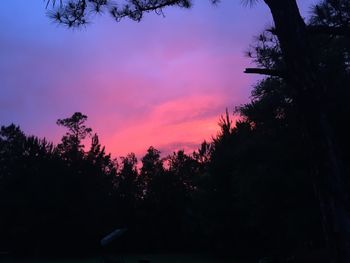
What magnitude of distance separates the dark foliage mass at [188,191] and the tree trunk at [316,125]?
9644 millimetres

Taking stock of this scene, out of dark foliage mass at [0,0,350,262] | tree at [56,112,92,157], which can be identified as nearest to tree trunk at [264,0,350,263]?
dark foliage mass at [0,0,350,262]

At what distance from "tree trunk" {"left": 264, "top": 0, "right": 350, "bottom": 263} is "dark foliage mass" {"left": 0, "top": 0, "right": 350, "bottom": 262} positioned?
9.64 metres

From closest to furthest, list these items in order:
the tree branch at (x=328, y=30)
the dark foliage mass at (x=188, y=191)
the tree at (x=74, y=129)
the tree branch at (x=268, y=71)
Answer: the tree branch at (x=268, y=71), the tree branch at (x=328, y=30), the dark foliage mass at (x=188, y=191), the tree at (x=74, y=129)

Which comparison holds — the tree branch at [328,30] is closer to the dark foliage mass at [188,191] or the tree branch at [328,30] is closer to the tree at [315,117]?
the tree at [315,117]

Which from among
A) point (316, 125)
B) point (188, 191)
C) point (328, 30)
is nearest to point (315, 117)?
point (316, 125)

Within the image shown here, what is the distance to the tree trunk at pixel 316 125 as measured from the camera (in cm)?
411

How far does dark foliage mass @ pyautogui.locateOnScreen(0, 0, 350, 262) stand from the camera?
17.9m

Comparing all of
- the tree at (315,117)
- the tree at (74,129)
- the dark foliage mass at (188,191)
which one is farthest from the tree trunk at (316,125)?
the tree at (74,129)

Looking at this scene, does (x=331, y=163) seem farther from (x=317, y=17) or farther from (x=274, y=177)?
(x=274, y=177)

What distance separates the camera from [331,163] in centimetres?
422

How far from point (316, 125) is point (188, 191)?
42.6 meters

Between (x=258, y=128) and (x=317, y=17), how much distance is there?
13.7m

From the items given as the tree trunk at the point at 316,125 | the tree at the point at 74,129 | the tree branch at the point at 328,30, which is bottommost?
the tree trunk at the point at 316,125

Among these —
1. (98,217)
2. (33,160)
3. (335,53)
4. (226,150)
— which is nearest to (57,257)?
(98,217)
